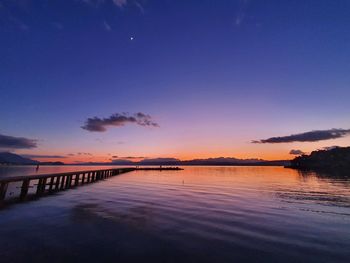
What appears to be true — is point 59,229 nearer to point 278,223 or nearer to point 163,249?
point 163,249

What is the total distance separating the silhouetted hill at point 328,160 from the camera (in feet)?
543

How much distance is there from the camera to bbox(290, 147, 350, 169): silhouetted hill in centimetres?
16538

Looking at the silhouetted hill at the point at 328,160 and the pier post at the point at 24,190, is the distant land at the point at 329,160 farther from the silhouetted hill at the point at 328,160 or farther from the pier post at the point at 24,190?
the pier post at the point at 24,190

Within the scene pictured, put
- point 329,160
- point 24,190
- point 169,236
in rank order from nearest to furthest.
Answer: point 169,236 → point 24,190 → point 329,160

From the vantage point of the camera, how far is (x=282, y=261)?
830cm

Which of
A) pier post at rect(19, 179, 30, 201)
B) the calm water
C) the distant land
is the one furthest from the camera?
the distant land

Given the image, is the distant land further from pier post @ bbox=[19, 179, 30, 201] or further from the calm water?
pier post @ bbox=[19, 179, 30, 201]

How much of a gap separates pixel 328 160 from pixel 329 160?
1.01 metres

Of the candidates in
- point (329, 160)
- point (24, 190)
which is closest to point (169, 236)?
point (24, 190)

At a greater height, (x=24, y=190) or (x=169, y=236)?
(x=24, y=190)

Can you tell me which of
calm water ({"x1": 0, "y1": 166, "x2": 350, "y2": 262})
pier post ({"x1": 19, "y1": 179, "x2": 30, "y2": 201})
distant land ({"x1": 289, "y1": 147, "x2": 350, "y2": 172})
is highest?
distant land ({"x1": 289, "y1": 147, "x2": 350, "y2": 172})

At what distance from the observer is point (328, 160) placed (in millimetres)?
175750

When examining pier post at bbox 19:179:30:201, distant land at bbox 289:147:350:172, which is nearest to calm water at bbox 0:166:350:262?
pier post at bbox 19:179:30:201

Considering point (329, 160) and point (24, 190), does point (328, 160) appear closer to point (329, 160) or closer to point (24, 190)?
point (329, 160)
